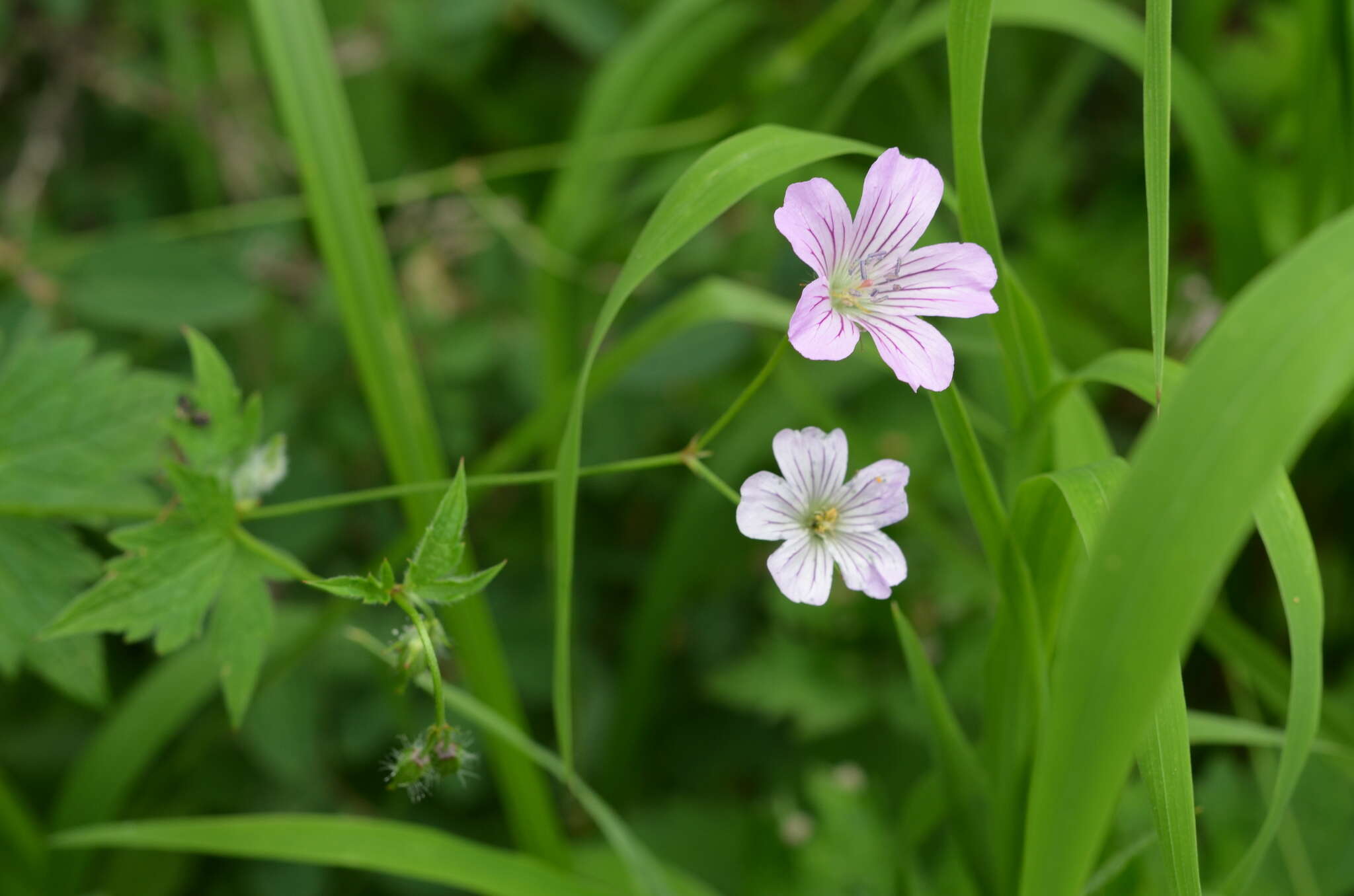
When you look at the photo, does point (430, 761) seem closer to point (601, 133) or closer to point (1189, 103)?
point (601, 133)

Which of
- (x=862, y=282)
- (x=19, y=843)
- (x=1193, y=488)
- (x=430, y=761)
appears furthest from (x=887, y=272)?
(x=19, y=843)

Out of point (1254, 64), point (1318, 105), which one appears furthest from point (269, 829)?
point (1254, 64)

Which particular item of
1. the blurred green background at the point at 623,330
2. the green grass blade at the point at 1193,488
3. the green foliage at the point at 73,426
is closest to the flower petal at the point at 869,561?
the green grass blade at the point at 1193,488

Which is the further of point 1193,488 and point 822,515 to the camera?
point 822,515

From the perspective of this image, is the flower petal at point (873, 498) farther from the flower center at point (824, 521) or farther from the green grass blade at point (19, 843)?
the green grass blade at point (19, 843)

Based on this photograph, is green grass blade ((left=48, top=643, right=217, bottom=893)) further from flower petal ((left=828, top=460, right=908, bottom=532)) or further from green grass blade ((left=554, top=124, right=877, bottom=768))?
flower petal ((left=828, top=460, right=908, bottom=532))

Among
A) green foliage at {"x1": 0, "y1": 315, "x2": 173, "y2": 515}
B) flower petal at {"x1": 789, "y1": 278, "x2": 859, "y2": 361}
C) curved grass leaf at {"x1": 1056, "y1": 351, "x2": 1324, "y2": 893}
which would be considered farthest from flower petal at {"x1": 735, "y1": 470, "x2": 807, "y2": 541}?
green foliage at {"x1": 0, "y1": 315, "x2": 173, "y2": 515}

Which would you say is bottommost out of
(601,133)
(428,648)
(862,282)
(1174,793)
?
(1174,793)
